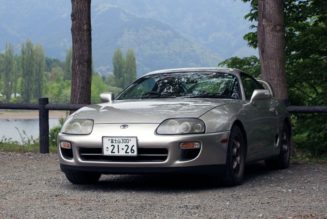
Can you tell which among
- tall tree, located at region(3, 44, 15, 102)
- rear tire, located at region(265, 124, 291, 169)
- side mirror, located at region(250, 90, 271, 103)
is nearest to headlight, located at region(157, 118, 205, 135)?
side mirror, located at region(250, 90, 271, 103)

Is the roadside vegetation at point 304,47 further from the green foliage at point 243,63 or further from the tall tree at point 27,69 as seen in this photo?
the tall tree at point 27,69

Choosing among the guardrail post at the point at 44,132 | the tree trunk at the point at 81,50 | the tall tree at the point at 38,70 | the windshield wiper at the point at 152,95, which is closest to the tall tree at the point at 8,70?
the tall tree at the point at 38,70

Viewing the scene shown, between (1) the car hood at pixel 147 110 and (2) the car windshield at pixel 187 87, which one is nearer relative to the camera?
(1) the car hood at pixel 147 110

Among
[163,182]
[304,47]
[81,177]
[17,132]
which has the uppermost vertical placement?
[304,47]

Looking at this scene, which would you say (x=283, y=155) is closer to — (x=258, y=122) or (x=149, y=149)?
(x=258, y=122)

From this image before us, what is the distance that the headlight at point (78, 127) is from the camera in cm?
712

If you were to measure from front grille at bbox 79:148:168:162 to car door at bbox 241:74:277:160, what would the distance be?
1298 mm

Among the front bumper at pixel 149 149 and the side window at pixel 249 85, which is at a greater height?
the side window at pixel 249 85

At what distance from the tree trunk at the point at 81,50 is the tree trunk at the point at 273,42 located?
13.3 feet

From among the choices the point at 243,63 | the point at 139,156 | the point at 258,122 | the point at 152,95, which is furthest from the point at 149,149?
the point at 243,63

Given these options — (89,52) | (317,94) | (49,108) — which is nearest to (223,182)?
(49,108)

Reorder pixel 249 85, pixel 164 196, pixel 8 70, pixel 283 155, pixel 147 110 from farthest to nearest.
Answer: pixel 8 70 → pixel 283 155 → pixel 249 85 → pixel 147 110 → pixel 164 196

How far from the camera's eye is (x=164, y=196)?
6707 millimetres

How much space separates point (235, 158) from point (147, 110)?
3.62 ft
